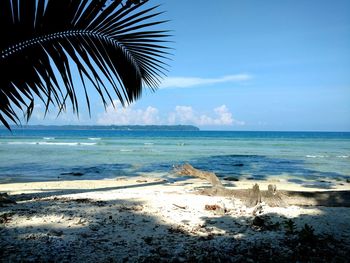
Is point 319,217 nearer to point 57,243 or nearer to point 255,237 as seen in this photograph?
point 255,237

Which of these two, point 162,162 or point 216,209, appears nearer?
point 216,209

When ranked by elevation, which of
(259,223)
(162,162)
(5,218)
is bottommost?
(162,162)

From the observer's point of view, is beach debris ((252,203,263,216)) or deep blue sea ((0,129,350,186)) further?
deep blue sea ((0,129,350,186))

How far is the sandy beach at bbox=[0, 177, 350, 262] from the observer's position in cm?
352

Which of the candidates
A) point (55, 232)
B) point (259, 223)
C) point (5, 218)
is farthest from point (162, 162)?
point (55, 232)

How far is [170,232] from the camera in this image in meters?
4.45

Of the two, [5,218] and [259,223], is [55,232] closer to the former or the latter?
[5,218]

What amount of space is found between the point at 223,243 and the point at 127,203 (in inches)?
122

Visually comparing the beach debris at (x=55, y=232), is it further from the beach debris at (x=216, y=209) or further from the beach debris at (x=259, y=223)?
the beach debris at (x=259, y=223)

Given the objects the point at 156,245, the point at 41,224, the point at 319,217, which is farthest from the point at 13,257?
the point at 319,217

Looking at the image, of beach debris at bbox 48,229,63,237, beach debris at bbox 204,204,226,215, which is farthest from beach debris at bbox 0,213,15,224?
beach debris at bbox 204,204,226,215

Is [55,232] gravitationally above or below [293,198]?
below

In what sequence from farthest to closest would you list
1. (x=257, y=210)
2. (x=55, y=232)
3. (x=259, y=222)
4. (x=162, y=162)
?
(x=162, y=162)
(x=257, y=210)
(x=259, y=222)
(x=55, y=232)

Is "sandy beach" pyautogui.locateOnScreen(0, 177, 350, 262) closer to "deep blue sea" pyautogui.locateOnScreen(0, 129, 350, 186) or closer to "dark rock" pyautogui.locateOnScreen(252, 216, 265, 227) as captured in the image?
"dark rock" pyautogui.locateOnScreen(252, 216, 265, 227)
